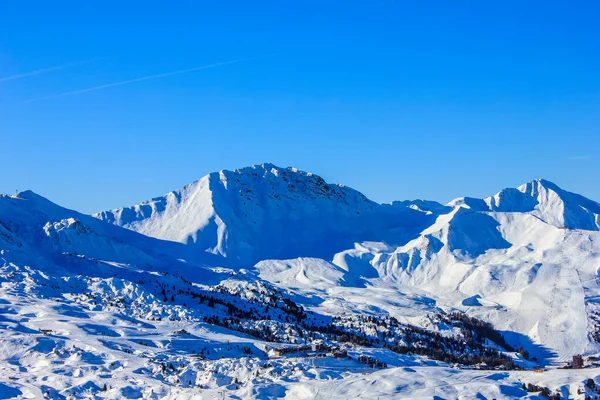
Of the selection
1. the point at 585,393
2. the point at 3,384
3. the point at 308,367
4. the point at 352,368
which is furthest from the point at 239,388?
the point at 585,393

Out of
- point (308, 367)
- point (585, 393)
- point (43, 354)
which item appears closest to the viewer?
point (585, 393)

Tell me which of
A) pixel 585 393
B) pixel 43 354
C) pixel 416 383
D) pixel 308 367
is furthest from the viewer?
pixel 43 354

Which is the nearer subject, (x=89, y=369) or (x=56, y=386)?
(x=56, y=386)

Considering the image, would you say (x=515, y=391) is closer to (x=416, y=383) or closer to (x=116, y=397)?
(x=416, y=383)

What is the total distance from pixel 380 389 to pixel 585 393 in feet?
122

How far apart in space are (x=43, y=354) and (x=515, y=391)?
107 metres

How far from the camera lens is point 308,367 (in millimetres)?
179500

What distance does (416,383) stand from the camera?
162625 millimetres

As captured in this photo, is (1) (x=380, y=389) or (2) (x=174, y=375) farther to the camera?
(2) (x=174, y=375)

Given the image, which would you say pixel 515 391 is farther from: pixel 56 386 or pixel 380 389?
pixel 56 386

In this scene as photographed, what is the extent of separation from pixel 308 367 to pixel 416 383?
26776 millimetres

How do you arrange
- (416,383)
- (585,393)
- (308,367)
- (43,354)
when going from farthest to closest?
(43,354)
(308,367)
(416,383)
(585,393)

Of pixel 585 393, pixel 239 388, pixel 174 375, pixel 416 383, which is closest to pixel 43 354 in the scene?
pixel 174 375

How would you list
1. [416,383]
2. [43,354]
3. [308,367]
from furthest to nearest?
1. [43,354]
2. [308,367]
3. [416,383]
